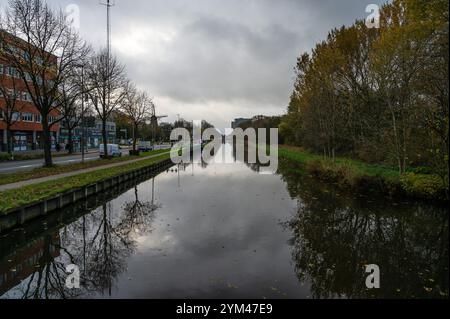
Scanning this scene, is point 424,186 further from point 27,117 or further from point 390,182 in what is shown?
point 27,117

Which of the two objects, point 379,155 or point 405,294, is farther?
point 379,155

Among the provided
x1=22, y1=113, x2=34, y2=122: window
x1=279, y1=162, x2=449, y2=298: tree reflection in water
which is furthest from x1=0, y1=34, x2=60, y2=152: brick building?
x1=279, y1=162, x2=449, y2=298: tree reflection in water

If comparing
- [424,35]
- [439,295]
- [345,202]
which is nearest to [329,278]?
[439,295]

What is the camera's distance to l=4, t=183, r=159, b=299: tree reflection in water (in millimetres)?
7374

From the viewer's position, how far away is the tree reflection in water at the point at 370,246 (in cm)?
745

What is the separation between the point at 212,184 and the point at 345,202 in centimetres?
986

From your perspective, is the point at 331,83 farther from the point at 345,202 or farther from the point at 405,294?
the point at 405,294

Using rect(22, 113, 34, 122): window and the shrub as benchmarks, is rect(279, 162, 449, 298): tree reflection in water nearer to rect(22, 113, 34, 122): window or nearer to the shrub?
Answer: the shrub

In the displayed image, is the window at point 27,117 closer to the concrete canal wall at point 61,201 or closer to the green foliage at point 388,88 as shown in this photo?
the concrete canal wall at point 61,201

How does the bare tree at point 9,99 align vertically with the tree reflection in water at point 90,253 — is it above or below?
above

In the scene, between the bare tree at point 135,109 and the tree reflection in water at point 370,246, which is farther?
the bare tree at point 135,109

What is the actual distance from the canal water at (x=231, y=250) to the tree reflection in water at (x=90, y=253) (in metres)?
0.03

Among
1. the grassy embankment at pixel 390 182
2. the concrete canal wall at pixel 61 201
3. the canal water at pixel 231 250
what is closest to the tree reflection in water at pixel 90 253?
the canal water at pixel 231 250

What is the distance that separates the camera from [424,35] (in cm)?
1680
